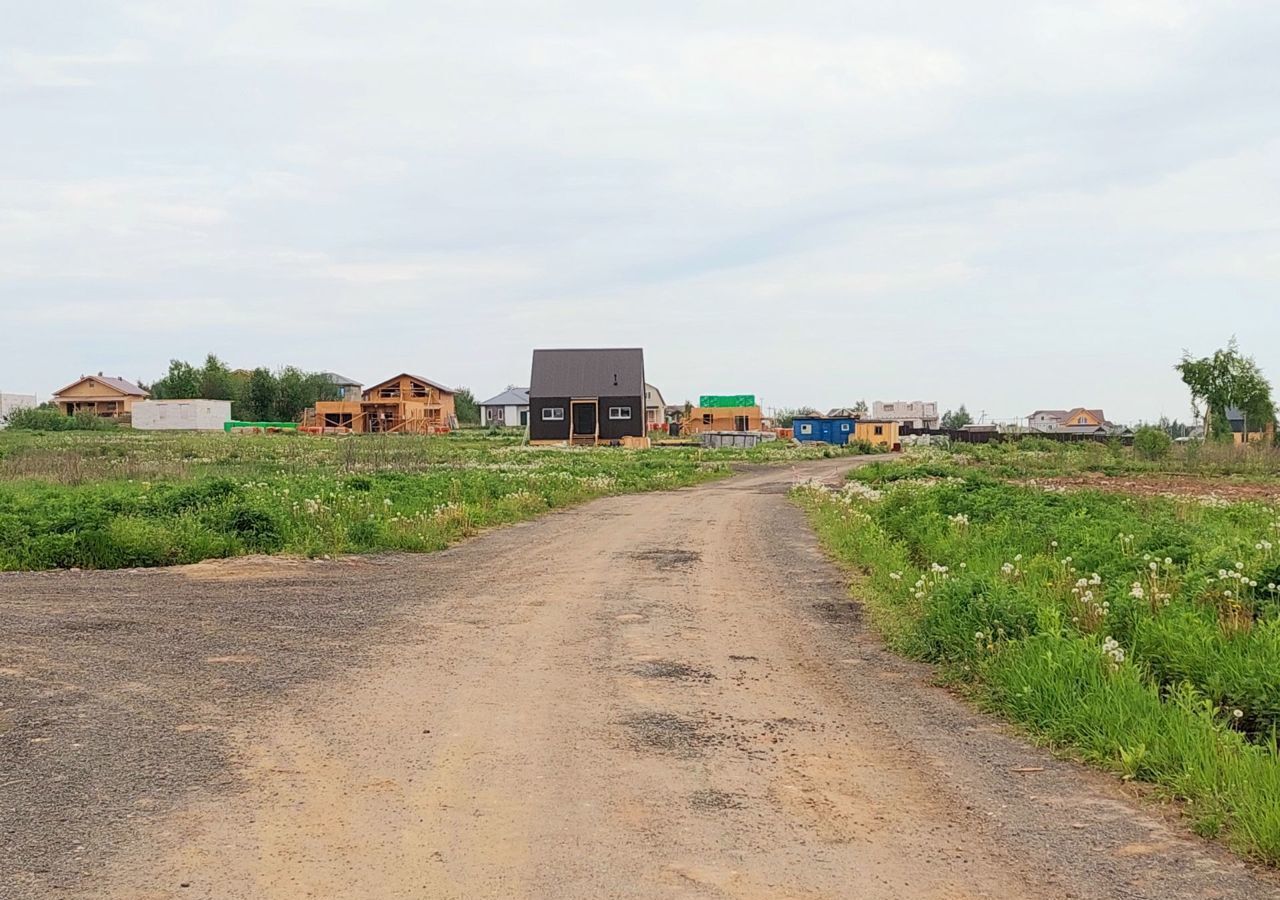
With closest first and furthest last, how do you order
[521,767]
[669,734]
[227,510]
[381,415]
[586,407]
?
[521,767] → [669,734] → [227,510] → [586,407] → [381,415]

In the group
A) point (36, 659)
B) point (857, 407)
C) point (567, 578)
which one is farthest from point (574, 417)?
point (857, 407)

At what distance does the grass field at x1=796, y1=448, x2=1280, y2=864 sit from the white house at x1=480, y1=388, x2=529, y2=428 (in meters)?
103

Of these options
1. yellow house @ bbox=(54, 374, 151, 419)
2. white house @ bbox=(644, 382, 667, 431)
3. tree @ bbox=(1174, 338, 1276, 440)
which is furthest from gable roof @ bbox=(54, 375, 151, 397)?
tree @ bbox=(1174, 338, 1276, 440)

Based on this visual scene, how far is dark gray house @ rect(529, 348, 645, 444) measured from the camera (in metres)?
63.1

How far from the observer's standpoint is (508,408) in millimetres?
115875

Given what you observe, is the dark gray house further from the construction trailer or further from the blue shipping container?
the blue shipping container

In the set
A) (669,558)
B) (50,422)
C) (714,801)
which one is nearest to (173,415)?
(50,422)

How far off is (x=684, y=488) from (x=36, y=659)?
23.3 m

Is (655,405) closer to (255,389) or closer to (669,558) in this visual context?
(255,389)

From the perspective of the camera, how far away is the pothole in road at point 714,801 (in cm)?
486

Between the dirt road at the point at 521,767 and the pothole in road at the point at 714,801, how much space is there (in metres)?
0.02

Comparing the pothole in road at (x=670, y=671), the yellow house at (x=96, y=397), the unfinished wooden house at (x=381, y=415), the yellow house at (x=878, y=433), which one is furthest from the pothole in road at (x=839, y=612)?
the yellow house at (x=96, y=397)

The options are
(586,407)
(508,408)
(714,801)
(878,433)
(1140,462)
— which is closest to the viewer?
(714,801)

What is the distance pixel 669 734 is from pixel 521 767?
104 cm
